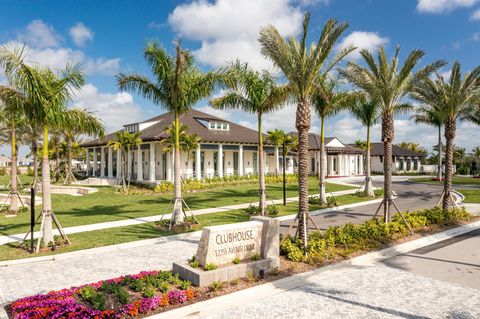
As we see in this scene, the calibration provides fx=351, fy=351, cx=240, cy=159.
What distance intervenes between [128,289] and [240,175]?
99.4 ft

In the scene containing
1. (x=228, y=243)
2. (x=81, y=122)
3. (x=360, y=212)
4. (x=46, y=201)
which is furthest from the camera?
(x=360, y=212)

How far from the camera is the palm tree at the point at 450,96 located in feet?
58.0

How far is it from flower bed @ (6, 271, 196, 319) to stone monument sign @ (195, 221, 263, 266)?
3.01 ft

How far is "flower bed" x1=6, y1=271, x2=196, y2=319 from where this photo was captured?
631cm

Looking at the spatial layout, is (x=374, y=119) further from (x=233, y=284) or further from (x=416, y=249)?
(x=233, y=284)

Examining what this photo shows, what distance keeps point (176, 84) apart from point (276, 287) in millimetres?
9786

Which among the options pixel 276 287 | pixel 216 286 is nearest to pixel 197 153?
pixel 276 287

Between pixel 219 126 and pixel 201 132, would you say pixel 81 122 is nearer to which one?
pixel 201 132

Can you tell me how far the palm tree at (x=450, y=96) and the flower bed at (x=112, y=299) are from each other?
50.6 feet

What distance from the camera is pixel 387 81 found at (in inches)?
598

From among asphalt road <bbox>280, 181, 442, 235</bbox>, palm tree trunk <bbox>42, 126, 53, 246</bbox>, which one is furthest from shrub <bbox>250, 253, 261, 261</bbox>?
palm tree trunk <bbox>42, 126, 53, 246</bbox>

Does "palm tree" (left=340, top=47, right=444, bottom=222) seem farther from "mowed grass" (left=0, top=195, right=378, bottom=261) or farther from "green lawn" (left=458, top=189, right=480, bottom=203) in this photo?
"green lawn" (left=458, top=189, right=480, bottom=203)

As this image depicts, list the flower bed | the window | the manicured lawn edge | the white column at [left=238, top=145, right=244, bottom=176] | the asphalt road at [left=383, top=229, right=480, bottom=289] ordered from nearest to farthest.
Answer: the flower bed, the manicured lawn edge, the asphalt road at [left=383, top=229, right=480, bottom=289], the white column at [left=238, top=145, right=244, bottom=176], the window

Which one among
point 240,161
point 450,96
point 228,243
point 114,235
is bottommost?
point 114,235
